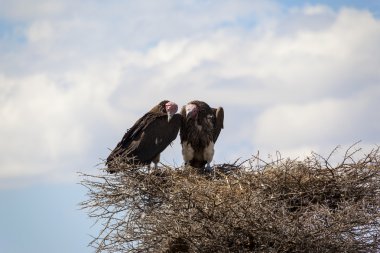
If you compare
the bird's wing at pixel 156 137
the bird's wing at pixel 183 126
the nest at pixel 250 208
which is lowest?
the nest at pixel 250 208

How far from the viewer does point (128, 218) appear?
10.6 metres

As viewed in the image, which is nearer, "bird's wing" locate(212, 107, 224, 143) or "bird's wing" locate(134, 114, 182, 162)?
"bird's wing" locate(134, 114, 182, 162)

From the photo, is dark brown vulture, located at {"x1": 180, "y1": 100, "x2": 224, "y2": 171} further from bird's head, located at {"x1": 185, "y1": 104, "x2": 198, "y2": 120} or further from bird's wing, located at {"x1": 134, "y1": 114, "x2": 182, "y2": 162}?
bird's wing, located at {"x1": 134, "y1": 114, "x2": 182, "y2": 162}

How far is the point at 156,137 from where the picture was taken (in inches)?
485

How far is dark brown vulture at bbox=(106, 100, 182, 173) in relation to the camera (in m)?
12.2

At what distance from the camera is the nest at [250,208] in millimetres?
9602

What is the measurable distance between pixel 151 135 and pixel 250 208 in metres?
3.10

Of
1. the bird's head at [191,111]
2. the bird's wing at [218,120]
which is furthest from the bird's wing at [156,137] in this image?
the bird's wing at [218,120]

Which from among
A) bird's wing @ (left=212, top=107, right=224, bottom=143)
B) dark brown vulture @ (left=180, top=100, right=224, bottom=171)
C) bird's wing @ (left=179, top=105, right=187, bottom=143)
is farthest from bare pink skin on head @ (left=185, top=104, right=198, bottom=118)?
bird's wing @ (left=212, top=107, right=224, bottom=143)

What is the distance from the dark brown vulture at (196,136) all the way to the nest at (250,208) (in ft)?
4.94

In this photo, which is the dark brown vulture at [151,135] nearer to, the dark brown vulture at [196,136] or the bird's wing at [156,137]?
the bird's wing at [156,137]

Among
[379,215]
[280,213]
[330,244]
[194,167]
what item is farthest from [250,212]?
[194,167]

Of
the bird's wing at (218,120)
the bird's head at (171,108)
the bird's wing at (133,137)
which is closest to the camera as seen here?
the bird's wing at (133,137)

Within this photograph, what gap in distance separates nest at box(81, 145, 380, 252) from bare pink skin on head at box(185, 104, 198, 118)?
5.17 ft
